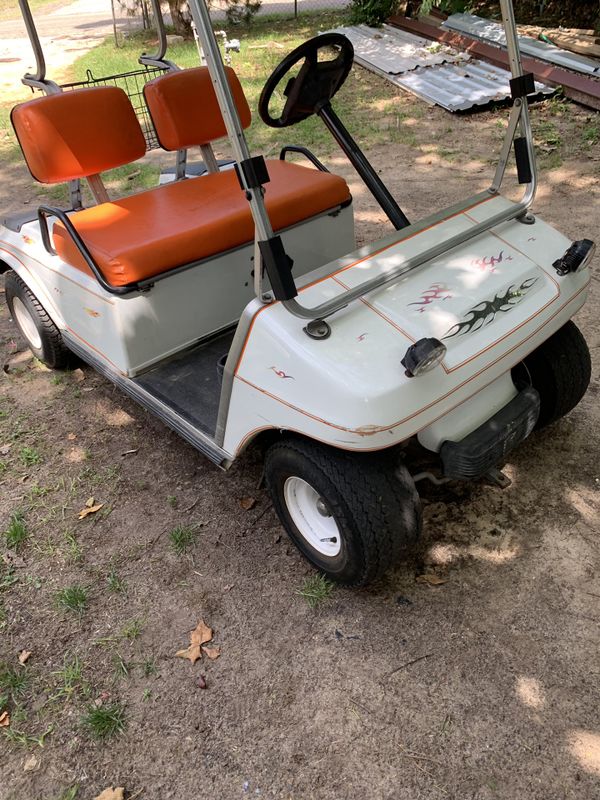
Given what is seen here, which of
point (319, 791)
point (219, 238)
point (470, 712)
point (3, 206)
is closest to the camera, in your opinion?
point (319, 791)

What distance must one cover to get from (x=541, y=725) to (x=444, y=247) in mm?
1515

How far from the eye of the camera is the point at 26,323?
3584 millimetres

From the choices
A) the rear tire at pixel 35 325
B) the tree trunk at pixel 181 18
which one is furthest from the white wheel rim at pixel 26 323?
the tree trunk at pixel 181 18

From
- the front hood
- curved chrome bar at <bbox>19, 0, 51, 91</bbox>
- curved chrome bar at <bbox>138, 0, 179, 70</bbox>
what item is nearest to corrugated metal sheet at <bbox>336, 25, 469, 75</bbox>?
curved chrome bar at <bbox>138, 0, 179, 70</bbox>

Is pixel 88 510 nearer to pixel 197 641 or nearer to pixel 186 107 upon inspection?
pixel 197 641

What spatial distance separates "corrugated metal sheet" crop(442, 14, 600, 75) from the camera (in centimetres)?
666

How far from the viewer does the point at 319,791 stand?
1.75 m

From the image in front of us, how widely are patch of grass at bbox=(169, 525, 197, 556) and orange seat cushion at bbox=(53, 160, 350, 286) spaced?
40.0 inches

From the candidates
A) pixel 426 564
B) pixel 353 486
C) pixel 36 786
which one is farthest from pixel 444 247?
pixel 36 786

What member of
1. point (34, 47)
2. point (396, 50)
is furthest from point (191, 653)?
point (396, 50)

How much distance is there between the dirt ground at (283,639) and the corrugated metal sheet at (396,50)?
627 cm

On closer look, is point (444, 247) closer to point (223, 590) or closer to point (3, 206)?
point (223, 590)

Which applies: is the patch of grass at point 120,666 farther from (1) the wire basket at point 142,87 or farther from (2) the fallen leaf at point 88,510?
(1) the wire basket at point 142,87

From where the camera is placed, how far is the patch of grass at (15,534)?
102 inches
